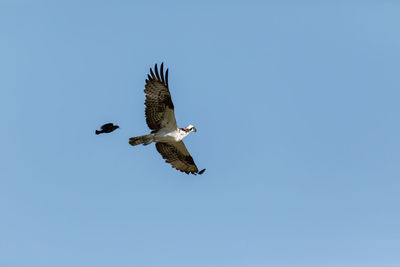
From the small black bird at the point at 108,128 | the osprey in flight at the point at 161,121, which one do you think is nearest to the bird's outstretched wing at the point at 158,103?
the osprey in flight at the point at 161,121

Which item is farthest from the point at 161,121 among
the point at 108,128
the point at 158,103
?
the point at 108,128

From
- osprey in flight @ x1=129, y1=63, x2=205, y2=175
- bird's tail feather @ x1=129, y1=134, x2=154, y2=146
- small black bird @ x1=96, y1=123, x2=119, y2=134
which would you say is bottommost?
small black bird @ x1=96, y1=123, x2=119, y2=134

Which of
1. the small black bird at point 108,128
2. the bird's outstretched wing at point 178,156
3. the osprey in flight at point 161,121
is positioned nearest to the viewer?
the small black bird at point 108,128

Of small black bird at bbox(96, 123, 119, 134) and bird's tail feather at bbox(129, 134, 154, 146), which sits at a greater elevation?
bird's tail feather at bbox(129, 134, 154, 146)

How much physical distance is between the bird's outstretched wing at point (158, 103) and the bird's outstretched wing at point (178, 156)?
1.17 meters

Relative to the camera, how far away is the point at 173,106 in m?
18.4

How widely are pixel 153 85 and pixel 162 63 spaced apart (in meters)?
0.75

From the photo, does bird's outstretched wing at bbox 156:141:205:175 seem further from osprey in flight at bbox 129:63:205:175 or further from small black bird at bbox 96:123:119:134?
small black bird at bbox 96:123:119:134

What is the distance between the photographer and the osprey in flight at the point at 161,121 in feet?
59.4

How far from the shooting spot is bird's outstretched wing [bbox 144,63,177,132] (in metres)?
18.0

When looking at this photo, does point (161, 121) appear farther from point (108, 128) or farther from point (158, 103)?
point (108, 128)

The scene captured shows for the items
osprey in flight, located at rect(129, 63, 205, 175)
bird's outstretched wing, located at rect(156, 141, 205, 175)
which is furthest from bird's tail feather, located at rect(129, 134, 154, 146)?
bird's outstretched wing, located at rect(156, 141, 205, 175)

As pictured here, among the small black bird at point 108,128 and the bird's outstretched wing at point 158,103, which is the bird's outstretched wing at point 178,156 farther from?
the small black bird at point 108,128

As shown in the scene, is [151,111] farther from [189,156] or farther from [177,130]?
[189,156]
